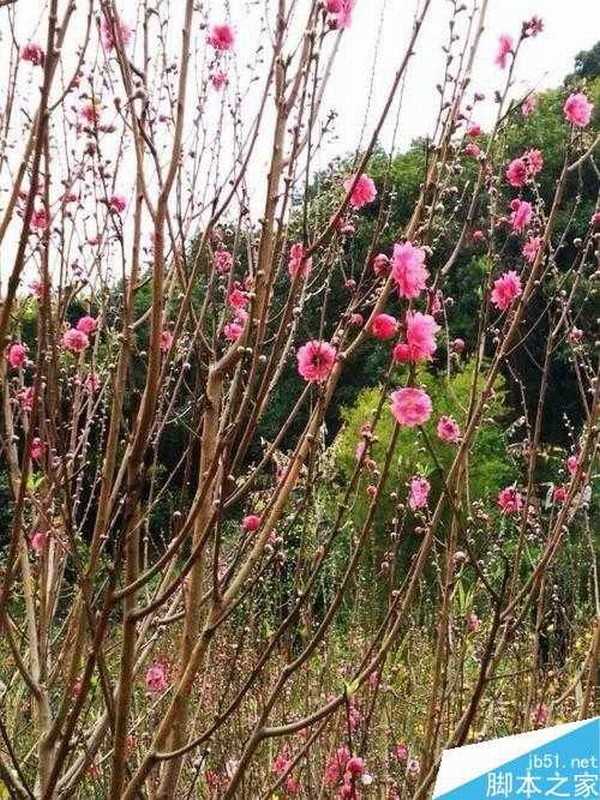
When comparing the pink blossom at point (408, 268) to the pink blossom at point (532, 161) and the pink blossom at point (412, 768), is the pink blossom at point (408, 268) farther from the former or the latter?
the pink blossom at point (412, 768)

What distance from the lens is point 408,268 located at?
182 centimetres

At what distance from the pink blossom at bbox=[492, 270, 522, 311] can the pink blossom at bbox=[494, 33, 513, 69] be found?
1.59ft

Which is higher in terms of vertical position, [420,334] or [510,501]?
[420,334]

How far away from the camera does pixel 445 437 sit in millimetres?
2576

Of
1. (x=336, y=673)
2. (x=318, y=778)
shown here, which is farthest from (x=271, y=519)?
(x=336, y=673)

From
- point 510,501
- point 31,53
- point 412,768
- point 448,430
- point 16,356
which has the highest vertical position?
point 31,53

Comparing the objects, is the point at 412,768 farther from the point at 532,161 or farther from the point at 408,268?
the point at 408,268

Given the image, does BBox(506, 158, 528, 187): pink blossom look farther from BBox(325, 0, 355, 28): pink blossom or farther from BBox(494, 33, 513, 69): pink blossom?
BBox(325, 0, 355, 28): pink blossom

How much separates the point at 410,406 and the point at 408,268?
0.28 meters

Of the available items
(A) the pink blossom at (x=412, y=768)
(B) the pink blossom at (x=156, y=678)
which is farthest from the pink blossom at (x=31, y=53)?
(A) the pink blossom at (x=412, y=768)

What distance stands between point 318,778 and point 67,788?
149 centimetres

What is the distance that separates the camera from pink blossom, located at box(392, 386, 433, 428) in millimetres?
1948

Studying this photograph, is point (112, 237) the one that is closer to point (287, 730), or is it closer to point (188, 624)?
point (188, 624)

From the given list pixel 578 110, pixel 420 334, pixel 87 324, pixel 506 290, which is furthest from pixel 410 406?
pixel 87 324
